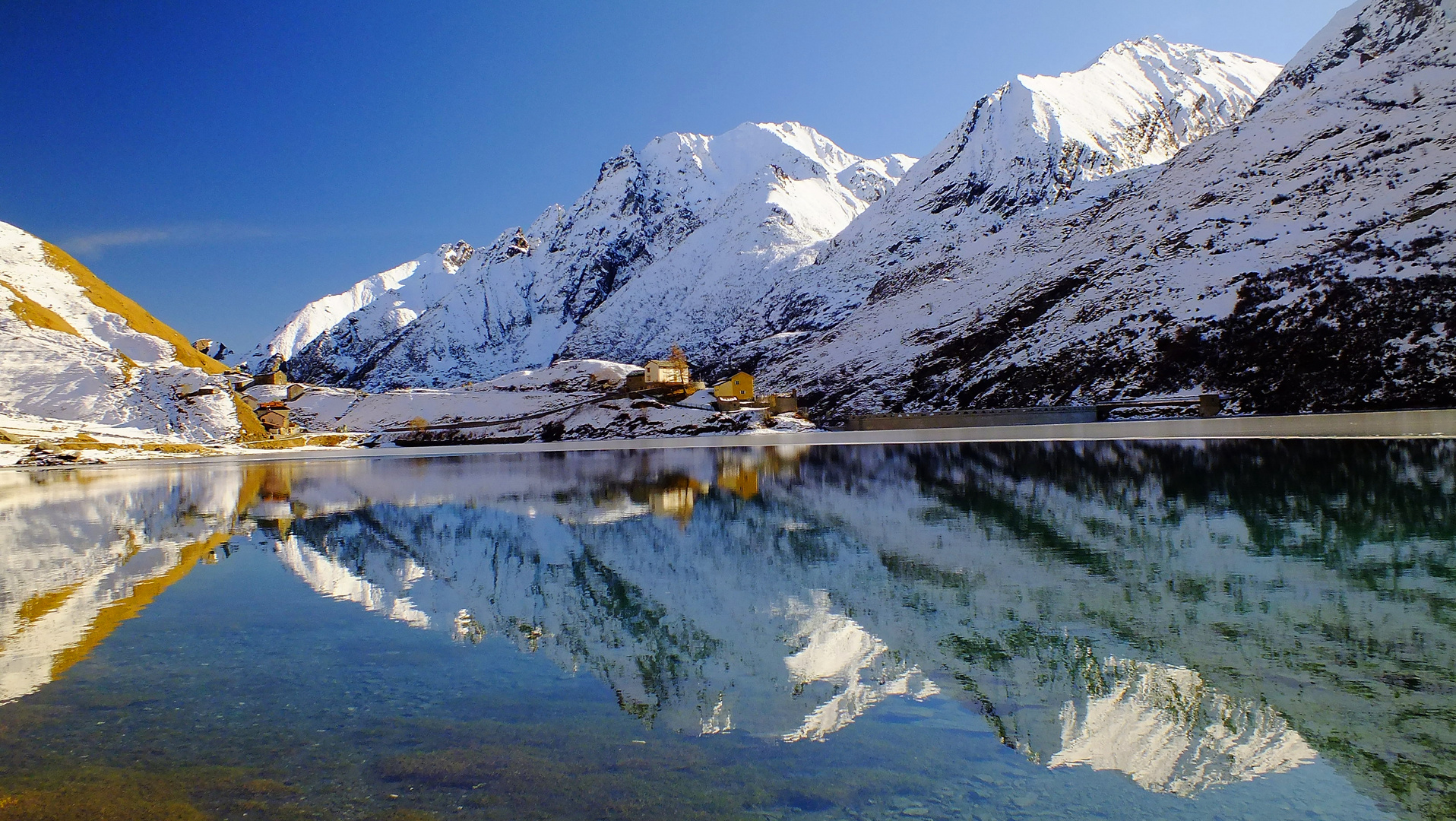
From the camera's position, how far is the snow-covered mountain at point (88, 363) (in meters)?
53.7

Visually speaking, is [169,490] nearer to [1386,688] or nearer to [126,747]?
[126,747]

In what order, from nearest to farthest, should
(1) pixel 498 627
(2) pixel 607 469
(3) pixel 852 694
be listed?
(3) pixel 852 694 < (1) pixel 498 627 < (2) pixel 607 469

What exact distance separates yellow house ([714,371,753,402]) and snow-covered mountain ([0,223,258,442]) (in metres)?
45.5

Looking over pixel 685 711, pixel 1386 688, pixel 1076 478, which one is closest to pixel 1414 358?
pixel 1076 478

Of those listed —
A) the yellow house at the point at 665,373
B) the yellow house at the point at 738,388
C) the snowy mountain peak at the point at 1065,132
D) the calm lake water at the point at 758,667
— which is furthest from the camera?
the snowy mountain peak at the point at 1065,132

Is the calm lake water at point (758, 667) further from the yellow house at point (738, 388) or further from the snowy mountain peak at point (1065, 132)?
the snowy mountain peak at point (1065, 132)

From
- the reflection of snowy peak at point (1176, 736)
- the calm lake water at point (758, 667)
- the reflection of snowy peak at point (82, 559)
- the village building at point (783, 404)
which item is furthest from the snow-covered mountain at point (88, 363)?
the reflection of snowy peak at point (1176, 736)

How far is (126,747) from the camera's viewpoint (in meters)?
6.19

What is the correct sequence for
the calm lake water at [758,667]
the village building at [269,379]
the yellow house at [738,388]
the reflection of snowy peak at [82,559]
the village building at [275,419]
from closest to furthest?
the calm lake water at [758,667], the reflection of snowy peak at [82,559], the village building at [275,419], the yellow house at [738,388], the village building at [269,379]

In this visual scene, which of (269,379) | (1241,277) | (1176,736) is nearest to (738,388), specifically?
(1241,277)

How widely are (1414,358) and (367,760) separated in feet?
259

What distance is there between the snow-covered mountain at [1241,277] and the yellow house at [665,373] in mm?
23201

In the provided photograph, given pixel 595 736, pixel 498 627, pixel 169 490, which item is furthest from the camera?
pixel 169 490

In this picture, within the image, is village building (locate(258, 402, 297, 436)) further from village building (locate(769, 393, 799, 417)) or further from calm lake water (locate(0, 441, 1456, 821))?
calm lake water (locate(0, 441, 1456, 821))
